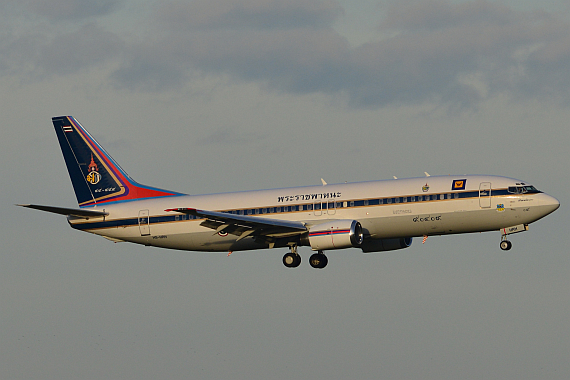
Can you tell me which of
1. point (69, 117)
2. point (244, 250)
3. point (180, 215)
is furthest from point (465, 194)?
point (69, 117)

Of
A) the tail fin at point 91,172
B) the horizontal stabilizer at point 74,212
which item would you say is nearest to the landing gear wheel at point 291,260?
the tail fin at point 91,172

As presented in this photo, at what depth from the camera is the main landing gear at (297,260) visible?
61.7 meters

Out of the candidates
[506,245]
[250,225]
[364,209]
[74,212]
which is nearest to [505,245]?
[506,245]

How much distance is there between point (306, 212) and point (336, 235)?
4084 mm

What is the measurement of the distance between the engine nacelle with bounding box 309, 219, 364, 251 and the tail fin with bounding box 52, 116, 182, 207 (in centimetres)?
1524

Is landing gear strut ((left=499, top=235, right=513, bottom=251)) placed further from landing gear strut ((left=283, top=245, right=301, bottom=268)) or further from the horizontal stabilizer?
the horizontal stabilizer

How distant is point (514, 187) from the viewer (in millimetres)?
55875

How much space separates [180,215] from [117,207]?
6023 mm

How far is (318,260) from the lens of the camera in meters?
61.9

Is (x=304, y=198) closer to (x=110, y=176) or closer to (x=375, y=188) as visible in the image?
(x=375, y=188)

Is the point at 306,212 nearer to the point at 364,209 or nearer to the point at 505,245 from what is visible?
the point at 364,209

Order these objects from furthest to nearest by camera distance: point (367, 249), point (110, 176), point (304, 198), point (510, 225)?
point (110, 176)
point (367, 249)
point (304, 198)
point (510, 225)

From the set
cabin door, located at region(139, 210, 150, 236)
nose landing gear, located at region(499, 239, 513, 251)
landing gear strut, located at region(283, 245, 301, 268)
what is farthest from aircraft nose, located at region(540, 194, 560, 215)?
cabin door, located at region(139, 210, 150, 236)

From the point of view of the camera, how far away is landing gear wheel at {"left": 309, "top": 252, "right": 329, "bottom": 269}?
61906mm
